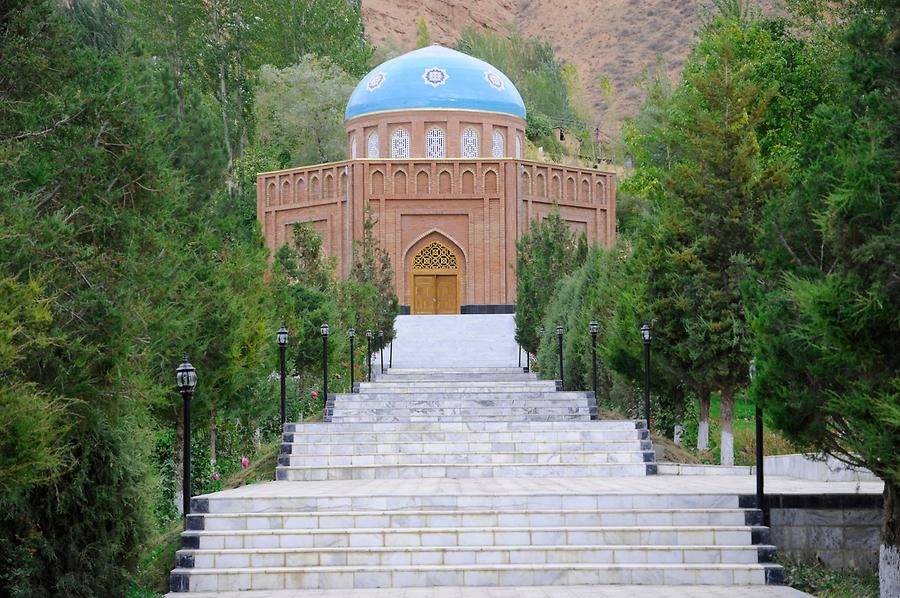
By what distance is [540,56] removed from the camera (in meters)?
83.8

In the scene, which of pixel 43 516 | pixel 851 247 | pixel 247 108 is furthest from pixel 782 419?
pixel 247 108

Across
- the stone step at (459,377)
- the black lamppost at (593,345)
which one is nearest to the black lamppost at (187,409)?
the black lamppost at (593,345)

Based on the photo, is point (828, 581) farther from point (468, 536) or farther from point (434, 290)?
point (434, 290)

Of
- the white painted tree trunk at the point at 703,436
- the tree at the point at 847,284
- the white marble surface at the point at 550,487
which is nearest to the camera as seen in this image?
the tree at the point at 847,284

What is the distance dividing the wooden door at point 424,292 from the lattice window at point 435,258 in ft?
1.17

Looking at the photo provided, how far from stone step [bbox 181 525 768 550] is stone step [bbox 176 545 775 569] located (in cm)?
17

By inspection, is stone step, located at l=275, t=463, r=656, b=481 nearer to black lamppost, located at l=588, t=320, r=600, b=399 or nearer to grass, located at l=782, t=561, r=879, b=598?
black lamppost, located at l=588, t=320, r=600, b=399

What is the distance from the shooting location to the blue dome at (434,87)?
132 feet

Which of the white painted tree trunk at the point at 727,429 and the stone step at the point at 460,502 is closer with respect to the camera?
the stone step at the point at 460,502

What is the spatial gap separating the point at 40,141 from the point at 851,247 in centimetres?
557

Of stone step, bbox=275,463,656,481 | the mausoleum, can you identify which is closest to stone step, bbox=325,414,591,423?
stone step, bbox=275,463,656,481

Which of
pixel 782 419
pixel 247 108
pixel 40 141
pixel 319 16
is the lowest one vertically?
pixel 782 419

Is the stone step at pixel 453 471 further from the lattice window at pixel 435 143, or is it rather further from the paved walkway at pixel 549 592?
the lattice window at pixel 435 143

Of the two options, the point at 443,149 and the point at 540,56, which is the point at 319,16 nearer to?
the point at 443,149
